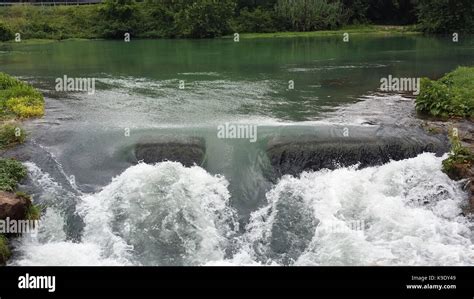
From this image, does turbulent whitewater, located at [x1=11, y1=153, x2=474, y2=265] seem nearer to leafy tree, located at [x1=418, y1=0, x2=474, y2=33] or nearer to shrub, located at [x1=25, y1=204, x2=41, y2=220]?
shrub, located at [x1=25, y1=204, x2=41, y2=220]

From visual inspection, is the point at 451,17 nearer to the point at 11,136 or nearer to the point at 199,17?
the point at 199,17

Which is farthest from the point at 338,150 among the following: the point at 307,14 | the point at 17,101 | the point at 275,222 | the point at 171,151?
the point at 307,14

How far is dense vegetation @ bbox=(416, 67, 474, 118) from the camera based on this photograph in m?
17.8

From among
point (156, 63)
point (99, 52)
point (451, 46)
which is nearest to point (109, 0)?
point (99, 52)

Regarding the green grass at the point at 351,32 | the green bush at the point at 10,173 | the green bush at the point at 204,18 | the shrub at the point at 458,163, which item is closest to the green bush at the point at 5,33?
the green bush at the point at 204,18

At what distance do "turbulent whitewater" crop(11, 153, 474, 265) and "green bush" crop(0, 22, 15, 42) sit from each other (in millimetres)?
37510

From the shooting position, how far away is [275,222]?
12695 millimetres

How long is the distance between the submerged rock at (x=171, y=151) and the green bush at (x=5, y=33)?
3701 cm

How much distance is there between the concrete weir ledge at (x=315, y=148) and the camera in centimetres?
1470

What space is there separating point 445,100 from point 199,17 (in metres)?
34.1

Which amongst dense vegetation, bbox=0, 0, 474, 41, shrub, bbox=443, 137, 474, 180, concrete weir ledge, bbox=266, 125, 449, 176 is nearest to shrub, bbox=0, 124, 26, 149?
concrete weir ledge, bbox=266, 125, 449, 176

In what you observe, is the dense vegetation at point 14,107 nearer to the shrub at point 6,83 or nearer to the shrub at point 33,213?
the shrub at point 6,83

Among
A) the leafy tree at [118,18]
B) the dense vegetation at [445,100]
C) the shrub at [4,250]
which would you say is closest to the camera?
the shrub at [4,250]
